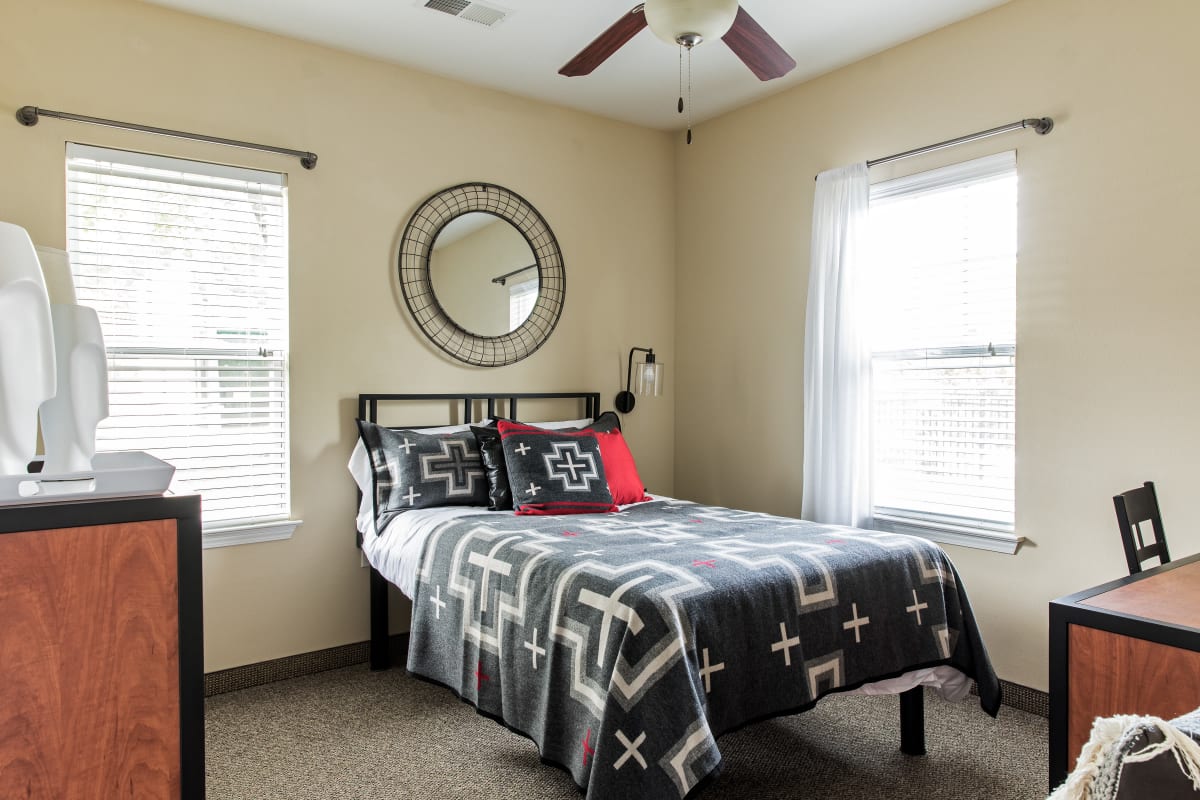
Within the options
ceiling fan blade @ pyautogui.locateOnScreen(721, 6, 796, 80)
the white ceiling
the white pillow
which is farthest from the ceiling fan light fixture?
the white pillow

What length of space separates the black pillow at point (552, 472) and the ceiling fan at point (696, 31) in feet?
4.73

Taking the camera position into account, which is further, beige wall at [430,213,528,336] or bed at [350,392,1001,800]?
beige wall at [430,213,528,336]

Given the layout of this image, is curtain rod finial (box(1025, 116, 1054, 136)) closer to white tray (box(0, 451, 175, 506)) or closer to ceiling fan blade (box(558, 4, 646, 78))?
ceiling fan blade (box(558, 4, 646, 78))

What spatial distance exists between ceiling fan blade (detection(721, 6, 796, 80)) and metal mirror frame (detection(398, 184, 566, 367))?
162 centimetres

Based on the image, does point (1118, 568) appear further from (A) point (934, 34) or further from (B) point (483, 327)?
(B) point (483, 327)

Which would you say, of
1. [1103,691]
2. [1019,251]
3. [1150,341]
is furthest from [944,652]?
[1019,251]

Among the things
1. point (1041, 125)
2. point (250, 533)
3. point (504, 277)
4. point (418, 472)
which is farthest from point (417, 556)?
point (1041, 125)

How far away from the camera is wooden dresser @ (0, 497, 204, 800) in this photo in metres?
1.10

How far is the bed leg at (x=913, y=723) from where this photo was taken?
2.60 meters

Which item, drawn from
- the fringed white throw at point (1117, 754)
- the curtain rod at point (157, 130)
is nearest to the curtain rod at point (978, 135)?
the curtain rod at point (157, 130)

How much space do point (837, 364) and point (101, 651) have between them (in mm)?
2924

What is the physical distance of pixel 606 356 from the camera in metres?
4.29

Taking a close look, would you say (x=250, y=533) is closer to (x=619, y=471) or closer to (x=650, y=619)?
(x=619, y=471)

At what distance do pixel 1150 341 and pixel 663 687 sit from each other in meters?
2.03
